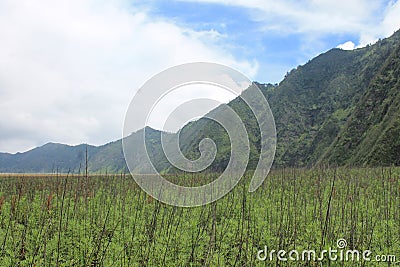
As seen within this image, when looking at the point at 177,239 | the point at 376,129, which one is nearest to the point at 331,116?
the point at 376,129

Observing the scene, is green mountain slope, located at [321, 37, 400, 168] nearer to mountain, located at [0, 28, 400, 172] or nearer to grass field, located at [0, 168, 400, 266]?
mountain, located at [0, 28, 400, 172]

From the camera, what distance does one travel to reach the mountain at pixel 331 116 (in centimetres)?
3326

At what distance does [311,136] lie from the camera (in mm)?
61344

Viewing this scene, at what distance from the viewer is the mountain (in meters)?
33.3

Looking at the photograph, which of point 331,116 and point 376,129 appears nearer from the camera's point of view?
point 376,129

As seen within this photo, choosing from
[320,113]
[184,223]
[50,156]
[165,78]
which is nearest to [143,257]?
[184,223]

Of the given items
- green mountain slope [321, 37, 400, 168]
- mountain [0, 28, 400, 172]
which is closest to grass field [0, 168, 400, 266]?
mountain [0, 28, 400, 172]

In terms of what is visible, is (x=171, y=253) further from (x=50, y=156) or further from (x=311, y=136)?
(x=50, y=156)

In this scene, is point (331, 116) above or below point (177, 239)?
above

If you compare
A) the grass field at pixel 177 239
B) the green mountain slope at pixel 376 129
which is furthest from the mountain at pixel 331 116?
the grass field at pixel 177 239

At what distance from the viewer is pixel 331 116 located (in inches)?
2301

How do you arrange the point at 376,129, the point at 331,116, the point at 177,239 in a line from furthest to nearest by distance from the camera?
the point at 331,116, the point at 376,129, the point at 177,239

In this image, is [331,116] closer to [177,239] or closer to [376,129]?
[376,129]

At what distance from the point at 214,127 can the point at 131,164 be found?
60.5m
